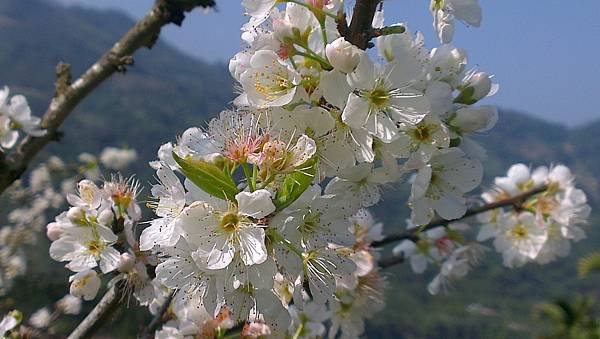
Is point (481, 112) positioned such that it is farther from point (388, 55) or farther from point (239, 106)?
point (239, 106)

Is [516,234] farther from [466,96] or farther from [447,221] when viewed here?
[466,96]

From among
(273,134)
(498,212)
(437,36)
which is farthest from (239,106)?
(498,212)

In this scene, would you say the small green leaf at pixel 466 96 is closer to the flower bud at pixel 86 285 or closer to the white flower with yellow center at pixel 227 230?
the white flower with yellow center at pixel 227 230

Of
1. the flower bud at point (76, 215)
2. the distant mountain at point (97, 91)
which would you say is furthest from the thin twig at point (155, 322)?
the distant mountain at point (97, 91)

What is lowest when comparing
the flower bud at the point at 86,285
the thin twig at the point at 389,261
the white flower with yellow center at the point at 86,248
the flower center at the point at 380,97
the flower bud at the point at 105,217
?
the thin twig at the point at 389,261

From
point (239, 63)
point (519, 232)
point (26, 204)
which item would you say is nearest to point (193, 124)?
point (239, 63)
